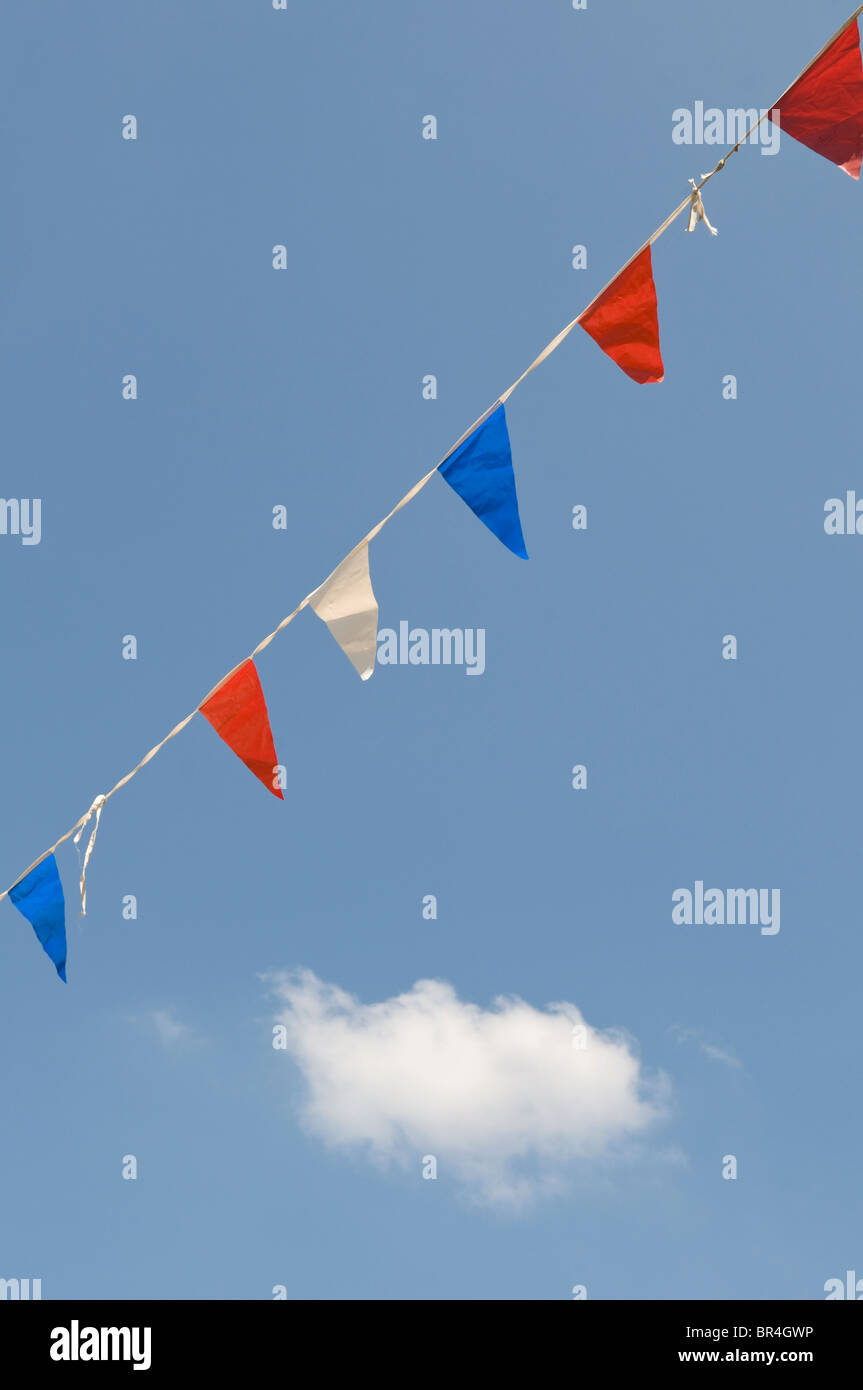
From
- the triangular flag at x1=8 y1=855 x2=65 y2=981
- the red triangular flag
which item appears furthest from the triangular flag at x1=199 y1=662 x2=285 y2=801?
the red triangular flag

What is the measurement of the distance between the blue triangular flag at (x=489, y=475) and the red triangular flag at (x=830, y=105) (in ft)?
6.38

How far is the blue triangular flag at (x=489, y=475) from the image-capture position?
6.20 m

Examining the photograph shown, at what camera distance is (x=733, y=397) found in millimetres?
11258

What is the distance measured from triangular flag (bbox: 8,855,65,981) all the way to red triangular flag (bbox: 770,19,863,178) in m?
5.80

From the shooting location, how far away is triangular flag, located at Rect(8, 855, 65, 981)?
7352 millimetres

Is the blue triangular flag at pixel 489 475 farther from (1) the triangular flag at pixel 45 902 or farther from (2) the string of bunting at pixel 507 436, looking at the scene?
(1) the triangular flag at pixel 45 902

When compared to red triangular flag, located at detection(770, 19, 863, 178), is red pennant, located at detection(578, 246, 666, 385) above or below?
below

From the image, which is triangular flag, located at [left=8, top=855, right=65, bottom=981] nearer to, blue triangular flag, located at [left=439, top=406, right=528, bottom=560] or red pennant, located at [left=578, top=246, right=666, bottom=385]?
blue triangular flag, located at [left=439, top=406, right=528, bottom=560]

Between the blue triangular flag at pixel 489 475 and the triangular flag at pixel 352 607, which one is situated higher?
the blue triangular flag at pixel 489 475

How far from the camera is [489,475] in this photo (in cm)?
623

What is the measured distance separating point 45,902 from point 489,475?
3.81m

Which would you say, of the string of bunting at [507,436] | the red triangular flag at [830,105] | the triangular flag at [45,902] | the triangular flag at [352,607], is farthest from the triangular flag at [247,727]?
the red triangular flag at [830,105]

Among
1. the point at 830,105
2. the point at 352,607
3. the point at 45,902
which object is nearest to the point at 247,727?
the point at 352,607
